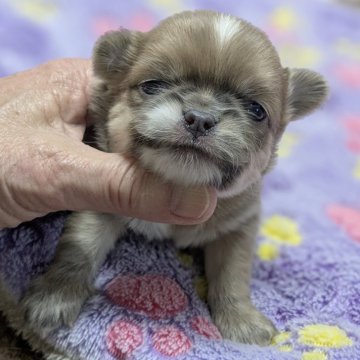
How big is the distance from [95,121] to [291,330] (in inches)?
37.9

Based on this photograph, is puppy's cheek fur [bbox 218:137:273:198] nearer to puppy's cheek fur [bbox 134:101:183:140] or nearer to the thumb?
the thumb

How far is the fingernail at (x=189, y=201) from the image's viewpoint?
1.65m

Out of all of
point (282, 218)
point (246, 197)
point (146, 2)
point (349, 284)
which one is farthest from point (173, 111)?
point (146, 2)

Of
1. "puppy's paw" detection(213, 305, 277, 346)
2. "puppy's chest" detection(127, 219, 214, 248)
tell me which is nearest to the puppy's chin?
"puppy's chest" detection(127, 219, 214, 248)

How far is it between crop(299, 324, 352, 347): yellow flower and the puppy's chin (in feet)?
2.00

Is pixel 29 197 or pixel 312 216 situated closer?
pixel 29 197

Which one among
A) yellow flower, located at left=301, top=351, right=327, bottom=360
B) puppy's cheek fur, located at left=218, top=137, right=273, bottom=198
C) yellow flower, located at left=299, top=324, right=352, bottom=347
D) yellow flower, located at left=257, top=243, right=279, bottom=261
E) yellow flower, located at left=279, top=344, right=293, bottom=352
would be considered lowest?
yellow flower, located at left=257, top=243, right=279, bottom=261

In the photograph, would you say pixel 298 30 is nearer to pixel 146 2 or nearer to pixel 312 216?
pixel 146 2

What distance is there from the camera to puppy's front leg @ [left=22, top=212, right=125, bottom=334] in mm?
1867

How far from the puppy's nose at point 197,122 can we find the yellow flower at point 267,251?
106 cm

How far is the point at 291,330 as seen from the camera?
2.00 m

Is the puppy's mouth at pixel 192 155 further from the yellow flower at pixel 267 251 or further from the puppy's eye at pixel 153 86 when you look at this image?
the yellow flower at pixel 267 251

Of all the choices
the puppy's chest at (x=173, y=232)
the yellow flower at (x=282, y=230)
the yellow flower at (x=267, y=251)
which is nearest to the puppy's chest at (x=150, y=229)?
the puppy's chest at (x=173, y=232)

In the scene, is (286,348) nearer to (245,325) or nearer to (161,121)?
(245,325)
